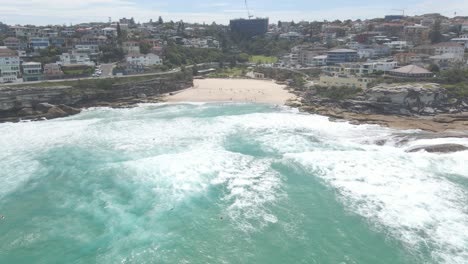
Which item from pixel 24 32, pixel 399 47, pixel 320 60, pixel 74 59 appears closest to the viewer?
pixel 74 59

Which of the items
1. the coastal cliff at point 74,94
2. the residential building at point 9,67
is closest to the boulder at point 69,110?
the coastal cliff at point 74,94

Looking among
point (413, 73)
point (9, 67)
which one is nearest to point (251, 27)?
point (413, 73)

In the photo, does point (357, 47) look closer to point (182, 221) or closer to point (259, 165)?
point (259, 165)

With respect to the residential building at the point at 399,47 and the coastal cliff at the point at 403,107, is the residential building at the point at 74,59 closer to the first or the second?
the coastal cliff at the point at 403,107

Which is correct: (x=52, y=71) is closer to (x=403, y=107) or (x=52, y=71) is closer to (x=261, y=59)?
(x=403, y=107)

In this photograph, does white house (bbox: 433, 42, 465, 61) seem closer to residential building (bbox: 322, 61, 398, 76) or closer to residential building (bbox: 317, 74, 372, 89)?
residential building (bbox: 322, 61, 398, 76)

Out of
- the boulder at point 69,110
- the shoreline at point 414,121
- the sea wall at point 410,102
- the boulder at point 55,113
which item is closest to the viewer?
the shoreline at point 414,121

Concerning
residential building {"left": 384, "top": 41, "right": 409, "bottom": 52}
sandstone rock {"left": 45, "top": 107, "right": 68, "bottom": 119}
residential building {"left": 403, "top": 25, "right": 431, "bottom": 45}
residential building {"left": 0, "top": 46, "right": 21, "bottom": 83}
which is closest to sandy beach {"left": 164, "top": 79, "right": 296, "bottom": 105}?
sandstone rock {"left": 45, "top": 107, "right": 68, "bottom": 119}
